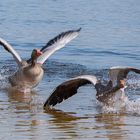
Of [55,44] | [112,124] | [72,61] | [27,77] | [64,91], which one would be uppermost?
[55,44]

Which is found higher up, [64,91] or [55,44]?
[55,44]

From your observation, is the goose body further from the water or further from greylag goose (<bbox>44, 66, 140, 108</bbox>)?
greylag goose (<bbox>44, 66, 140, 108</bbox>)

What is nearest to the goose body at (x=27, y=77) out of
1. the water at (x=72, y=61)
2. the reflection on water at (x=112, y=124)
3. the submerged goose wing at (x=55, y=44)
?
the water at (x=72, y=61)

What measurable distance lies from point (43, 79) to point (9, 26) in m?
8.17

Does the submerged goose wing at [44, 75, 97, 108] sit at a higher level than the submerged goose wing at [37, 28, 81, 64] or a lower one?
lower

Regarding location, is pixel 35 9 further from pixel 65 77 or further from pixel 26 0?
pixel 65 77

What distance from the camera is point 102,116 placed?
380 inches

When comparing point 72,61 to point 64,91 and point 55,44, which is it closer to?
point 55,44

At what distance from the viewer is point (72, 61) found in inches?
609

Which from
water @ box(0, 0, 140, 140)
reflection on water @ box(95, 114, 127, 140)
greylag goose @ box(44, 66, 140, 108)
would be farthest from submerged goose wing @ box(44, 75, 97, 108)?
reflection on water @ box(95, 114, 127, 140)

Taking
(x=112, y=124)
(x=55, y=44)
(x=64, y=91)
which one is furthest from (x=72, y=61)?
(x=112, y=124)

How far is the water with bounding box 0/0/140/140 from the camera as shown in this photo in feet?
28.0

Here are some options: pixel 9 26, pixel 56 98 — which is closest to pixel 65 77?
pixel 56 98

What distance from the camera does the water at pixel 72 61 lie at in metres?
8.54
